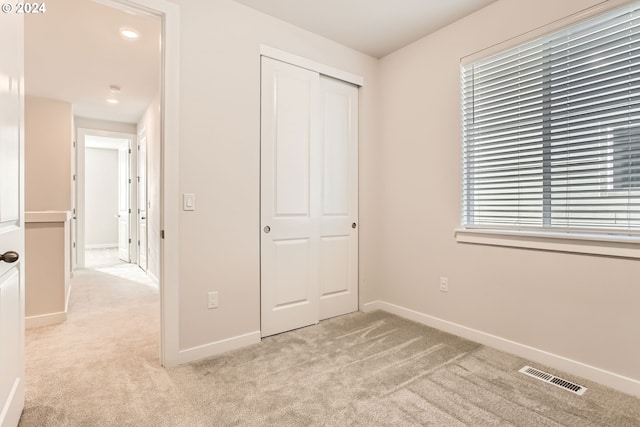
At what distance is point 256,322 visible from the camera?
8.54ft

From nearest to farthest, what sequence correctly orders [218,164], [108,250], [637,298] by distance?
[637,298] → [218,164] → [108,250]

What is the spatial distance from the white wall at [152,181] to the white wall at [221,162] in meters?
2.38

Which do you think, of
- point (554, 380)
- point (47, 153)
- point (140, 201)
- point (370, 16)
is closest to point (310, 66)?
point (370, 16)

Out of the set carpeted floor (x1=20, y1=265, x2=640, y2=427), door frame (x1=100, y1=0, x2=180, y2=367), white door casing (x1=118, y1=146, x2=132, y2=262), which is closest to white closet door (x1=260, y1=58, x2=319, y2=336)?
carpeted floor (x1=20, y1=265, x2=640, y2=427)

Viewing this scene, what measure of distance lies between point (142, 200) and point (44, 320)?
10.1 feet

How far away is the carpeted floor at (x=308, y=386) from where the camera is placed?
1.66 metres

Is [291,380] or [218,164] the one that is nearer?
[291,380]

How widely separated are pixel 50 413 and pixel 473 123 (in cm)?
333

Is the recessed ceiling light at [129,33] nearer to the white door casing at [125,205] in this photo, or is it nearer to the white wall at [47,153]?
the white wall at [47,153]

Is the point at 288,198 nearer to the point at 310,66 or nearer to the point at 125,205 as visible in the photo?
the point at 310,66

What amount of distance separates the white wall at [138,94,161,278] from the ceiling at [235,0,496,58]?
8.50 ft

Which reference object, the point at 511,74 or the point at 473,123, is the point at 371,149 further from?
the point at 511,74

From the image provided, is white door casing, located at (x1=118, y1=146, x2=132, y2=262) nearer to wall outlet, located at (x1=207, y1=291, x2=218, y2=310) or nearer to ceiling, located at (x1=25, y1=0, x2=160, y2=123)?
ceiling, located at (x1=25, y1=0, x2=160, y2=123)

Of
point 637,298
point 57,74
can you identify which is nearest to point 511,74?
point 637,298
